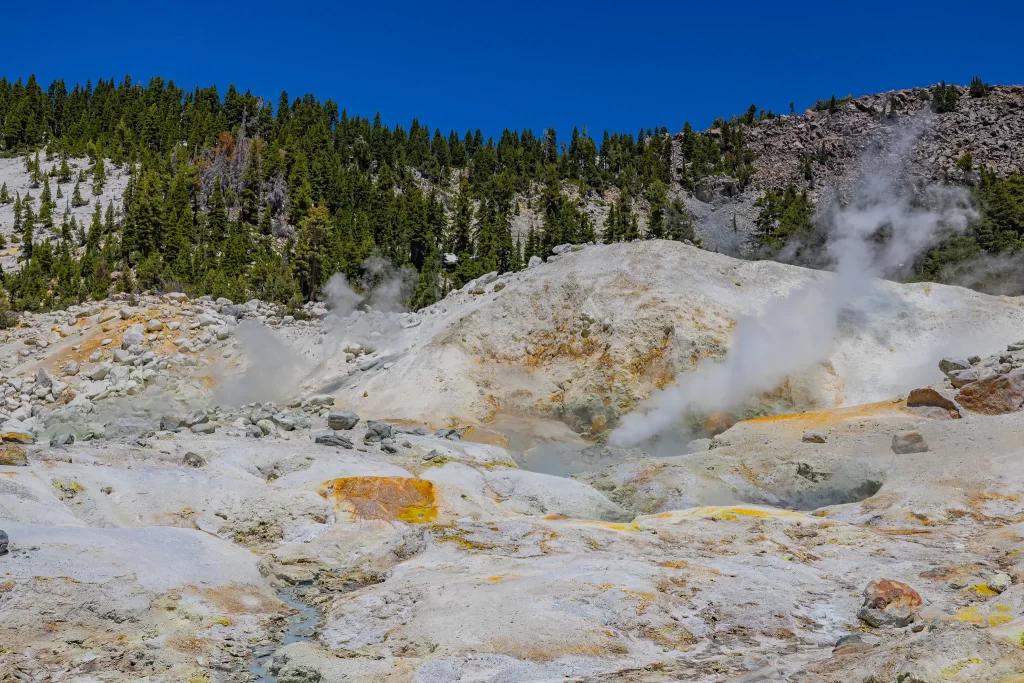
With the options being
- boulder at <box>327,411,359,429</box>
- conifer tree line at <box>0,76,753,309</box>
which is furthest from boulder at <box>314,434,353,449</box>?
conifer tree line at <box>0,76,753,309</box>

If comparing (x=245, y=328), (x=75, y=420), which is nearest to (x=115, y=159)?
(x=245, y=328)

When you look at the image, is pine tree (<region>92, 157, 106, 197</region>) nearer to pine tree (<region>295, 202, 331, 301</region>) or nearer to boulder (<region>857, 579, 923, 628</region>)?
pine tree (<region>295, 202, 331, 301</region>)

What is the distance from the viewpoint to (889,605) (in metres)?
8.14

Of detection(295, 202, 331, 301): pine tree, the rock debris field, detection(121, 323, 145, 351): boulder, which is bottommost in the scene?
the rock debris field

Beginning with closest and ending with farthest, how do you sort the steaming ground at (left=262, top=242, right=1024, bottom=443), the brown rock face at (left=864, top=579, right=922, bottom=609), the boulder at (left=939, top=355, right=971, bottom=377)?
the brown rock face at (left=864, top=579, right=922, bottom=609) → the boulder at (left=939, top=355, right=971, bottom=377) → the steaming ground at (left=262, top=242, right=1024, bottom=443)

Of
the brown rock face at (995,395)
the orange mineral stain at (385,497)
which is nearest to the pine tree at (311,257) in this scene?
the orange mineral stain at (385,497)

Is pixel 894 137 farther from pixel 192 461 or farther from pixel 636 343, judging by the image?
pixel 192 461

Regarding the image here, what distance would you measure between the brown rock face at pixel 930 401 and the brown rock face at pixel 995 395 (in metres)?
0.48

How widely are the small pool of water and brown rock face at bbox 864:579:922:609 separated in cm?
610

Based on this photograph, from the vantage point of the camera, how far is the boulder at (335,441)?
16703 millimetres

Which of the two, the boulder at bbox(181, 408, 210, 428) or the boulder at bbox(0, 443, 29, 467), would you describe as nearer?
the boulder at bbox(0, 443, 29, 467)

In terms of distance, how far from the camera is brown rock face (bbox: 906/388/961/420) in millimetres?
19547

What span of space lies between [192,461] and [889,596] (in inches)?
439

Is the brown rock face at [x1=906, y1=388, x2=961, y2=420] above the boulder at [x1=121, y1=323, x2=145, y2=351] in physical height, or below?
below
